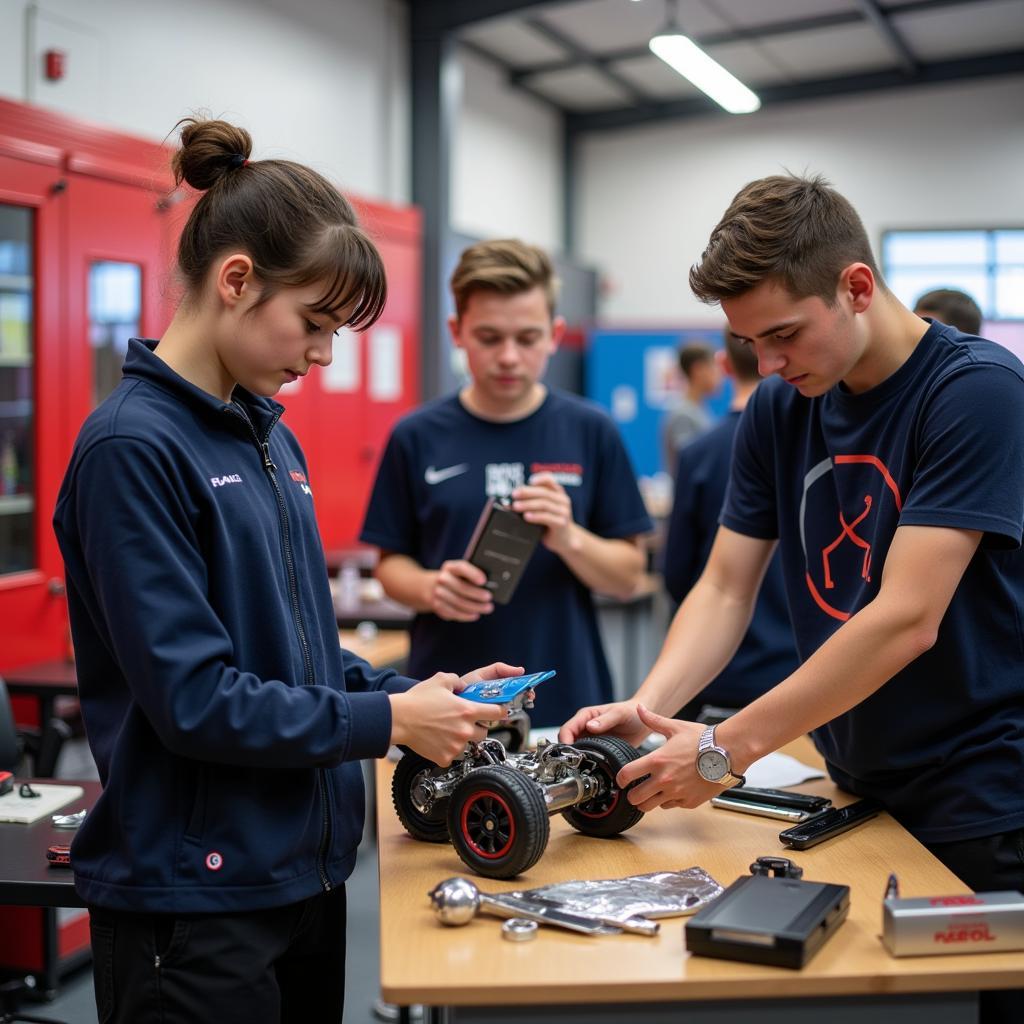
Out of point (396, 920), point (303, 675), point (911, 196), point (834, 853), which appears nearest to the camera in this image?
point (396, 920)

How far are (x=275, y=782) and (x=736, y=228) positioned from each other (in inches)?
35.8


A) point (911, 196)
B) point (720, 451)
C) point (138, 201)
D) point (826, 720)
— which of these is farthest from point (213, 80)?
point (911, 196)

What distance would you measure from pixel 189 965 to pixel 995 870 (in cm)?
97

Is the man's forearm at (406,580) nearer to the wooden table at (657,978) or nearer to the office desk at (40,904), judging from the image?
the office desk at (40,904)

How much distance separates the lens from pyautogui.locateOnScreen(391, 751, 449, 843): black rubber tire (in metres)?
1.53

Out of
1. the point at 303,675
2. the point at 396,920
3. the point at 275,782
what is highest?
the point at 303,675

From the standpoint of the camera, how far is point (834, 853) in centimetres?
149

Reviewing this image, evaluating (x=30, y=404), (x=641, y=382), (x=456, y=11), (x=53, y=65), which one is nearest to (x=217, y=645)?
(x=30, y=404)

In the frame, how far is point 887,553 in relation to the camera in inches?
59.8

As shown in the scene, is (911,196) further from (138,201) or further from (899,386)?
(899,386)

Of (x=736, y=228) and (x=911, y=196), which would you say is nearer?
(x=736, y=228)

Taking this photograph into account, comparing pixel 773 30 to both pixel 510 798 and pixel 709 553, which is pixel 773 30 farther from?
pixel 510 798

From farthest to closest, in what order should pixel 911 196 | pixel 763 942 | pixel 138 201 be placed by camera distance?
pixel 911 196 < pixel 138 201 < pixel 763 942

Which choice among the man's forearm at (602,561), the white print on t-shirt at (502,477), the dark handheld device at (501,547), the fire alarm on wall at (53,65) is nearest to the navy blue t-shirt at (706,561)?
the man's forearm at (602,561)
